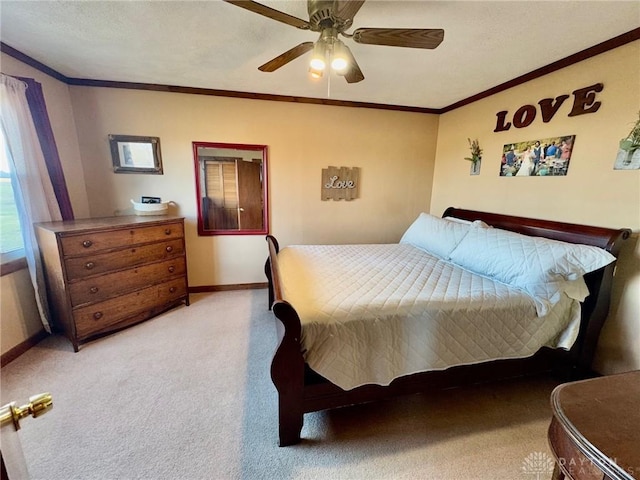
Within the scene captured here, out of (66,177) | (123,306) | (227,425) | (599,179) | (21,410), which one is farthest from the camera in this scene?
(66,177)

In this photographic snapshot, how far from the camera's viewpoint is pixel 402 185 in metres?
3.67

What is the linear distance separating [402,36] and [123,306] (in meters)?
2.97

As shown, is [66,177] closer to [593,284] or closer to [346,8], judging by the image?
[346,8]

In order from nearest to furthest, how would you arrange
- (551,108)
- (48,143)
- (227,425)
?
(227,425), (551,108), (48,143)

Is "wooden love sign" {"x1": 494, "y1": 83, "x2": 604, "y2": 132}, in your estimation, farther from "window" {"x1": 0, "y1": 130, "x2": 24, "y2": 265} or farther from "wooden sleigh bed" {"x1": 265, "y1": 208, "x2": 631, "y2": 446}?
"window" {"x1": 0, "y1": 130, "x2": 24, "y2": 265}

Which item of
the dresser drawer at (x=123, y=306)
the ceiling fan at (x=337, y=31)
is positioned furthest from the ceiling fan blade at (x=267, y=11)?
the dresser drawer at (x=123, y=306)

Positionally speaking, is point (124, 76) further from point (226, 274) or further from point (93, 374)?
point (93, 374)

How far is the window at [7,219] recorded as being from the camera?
6.62 ft

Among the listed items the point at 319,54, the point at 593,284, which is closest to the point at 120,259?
the point at 319,54

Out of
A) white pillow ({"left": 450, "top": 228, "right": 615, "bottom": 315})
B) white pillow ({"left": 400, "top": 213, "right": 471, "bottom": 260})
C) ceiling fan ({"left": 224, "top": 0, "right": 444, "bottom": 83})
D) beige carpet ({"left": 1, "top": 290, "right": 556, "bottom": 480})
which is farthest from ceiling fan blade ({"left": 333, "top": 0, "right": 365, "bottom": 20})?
beige carpet ({"left": 1, "top": 290, "right": 556, "bottom": 480})

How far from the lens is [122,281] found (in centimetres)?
241

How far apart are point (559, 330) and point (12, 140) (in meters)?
4.14

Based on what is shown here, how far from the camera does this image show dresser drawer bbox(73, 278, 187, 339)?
2.21 meters

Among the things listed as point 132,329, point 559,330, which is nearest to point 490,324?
point 559,330
